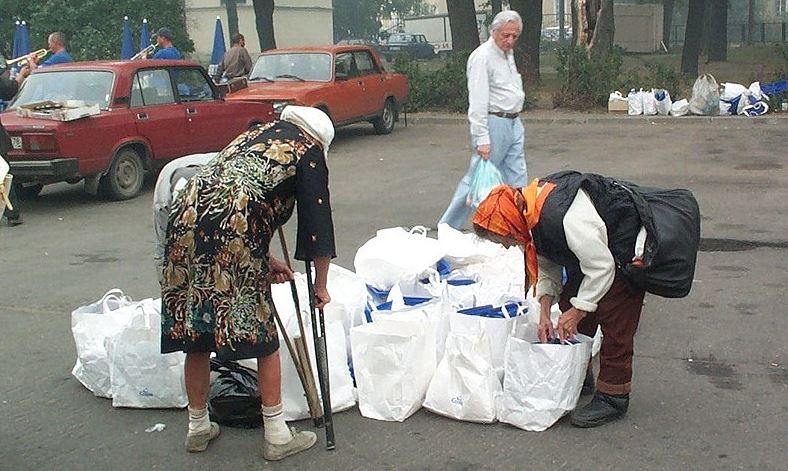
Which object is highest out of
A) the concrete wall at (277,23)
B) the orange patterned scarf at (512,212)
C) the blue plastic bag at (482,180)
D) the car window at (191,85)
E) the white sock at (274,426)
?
the concrete wall at (277,23)

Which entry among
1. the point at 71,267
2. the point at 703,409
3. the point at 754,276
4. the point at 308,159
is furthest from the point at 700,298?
the point at 71,267

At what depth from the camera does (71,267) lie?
25.5 feet

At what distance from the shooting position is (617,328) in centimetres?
417

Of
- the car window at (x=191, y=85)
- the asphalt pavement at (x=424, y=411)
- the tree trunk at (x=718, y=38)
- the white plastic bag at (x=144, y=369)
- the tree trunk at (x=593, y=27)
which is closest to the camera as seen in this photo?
the asphalt pavement at (x=424, y=411)

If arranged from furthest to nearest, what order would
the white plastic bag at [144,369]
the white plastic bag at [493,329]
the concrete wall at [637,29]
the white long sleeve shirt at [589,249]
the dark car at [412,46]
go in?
1. the dark car at [412,46]
2. the concrete wall at [637,29]
3. the white plastic bag at [144,369]
4. the white plastic bag at [493,329]
5. the white long sleeve shirt at [589,249]

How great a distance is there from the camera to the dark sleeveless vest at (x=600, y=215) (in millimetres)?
3906

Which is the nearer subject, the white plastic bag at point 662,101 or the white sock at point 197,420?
the white sock at point 197,420

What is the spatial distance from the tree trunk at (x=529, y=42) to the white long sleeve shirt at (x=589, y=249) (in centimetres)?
1730

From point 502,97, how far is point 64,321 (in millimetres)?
3476

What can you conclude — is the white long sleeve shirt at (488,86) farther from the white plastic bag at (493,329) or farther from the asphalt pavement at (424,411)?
the white plastic bag at (493,329)

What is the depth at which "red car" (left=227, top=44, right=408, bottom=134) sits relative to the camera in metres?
14.0

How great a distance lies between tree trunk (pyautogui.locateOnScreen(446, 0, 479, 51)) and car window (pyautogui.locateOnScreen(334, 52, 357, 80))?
24.5ft

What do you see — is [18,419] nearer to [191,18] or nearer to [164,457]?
[164,457]

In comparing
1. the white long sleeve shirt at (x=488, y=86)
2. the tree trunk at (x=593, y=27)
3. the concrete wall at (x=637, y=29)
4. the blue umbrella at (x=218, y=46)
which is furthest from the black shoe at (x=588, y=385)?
the concrete wall at (x=637, y=29)
